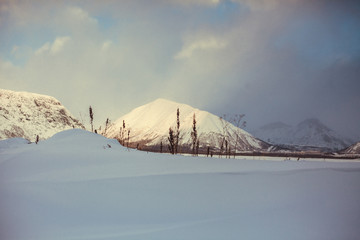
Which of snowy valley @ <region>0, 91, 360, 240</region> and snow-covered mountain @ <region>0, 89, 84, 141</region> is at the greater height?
snow-covered mountain @ <region>0, 89, 84, 141</region>

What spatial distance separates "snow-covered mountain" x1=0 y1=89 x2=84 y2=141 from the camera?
8737 centimetres

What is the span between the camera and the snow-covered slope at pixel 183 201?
116 inches

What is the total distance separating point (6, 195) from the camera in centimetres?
347

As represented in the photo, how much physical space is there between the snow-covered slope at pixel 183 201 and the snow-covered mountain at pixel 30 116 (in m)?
83.1

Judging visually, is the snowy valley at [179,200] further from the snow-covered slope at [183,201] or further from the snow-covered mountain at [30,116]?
the snow-covered mountain at [30,116]

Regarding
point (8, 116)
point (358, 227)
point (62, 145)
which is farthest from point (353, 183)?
point (8, 116)

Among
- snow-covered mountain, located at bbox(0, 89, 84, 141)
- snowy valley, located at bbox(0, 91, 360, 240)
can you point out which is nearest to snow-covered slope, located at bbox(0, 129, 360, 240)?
snowy valley, located at bbox(0, 91, 360, 240)

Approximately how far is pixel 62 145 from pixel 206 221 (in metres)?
3.95

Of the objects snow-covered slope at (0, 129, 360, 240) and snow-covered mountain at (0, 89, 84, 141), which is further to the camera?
snow-covered mountain at (0, 89, 84, 141)

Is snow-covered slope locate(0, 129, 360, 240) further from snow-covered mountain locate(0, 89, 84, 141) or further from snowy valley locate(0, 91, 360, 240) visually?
snow-covered mountain locate(0, 89, 84, 141)

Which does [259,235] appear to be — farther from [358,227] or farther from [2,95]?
[2,95]

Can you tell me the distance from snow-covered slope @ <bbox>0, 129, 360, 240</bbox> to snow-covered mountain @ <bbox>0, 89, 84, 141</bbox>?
83.1 metres

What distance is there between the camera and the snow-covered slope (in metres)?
2.95

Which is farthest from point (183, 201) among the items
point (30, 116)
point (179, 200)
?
point (30, 116)
